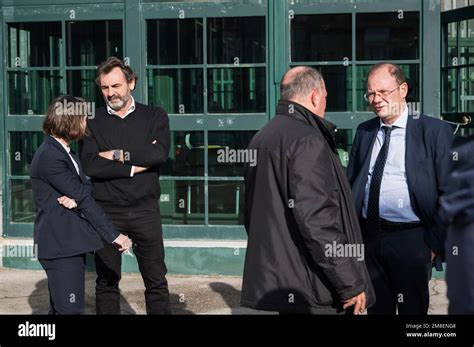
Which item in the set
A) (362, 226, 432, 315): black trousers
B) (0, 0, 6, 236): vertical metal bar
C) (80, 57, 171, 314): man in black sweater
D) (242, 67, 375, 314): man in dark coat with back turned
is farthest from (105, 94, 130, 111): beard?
(0, 0, 6, 236): vertical metal bar

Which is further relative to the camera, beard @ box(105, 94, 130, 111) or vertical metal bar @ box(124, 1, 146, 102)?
vertical metal bar @ box(124, 1, 146, 102)

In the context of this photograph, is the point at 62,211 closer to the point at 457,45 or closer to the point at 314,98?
the point at 314,98

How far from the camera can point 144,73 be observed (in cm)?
853

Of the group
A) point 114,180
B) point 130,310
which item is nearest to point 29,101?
point 130,310

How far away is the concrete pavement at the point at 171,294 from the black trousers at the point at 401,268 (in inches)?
78.3

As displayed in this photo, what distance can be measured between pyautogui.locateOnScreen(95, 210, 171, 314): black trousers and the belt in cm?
177

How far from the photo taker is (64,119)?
507cm

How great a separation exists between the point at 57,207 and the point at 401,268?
210 cm

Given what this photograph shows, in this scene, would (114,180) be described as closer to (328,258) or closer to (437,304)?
(328,258)

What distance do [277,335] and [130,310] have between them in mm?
2404

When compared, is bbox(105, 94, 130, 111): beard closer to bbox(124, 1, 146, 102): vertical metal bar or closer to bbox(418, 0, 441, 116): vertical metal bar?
bbox(124, 1, 146, 102): vertical metal bar

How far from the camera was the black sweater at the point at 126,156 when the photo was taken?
18.8 ft

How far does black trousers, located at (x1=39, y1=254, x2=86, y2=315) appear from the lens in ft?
16.4

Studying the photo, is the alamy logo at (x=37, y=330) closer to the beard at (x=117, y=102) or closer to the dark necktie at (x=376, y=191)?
the beard at (x=117, y=102)
